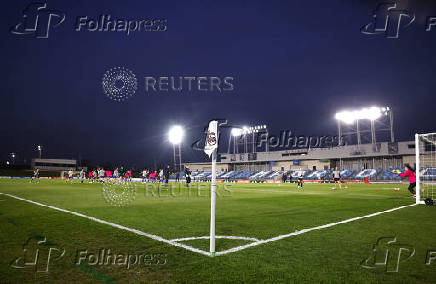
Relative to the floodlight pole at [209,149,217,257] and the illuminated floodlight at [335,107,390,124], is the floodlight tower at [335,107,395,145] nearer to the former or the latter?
the illuminated floodlight at [335,107,390,124]

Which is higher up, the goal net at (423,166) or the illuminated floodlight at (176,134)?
the illuminated floodlight at (176,134)

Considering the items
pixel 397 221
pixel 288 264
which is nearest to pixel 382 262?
pixel 288 264

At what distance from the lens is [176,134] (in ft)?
155

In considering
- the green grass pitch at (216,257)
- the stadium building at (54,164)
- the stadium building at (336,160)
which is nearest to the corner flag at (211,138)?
the green grass pitch at (216,257)

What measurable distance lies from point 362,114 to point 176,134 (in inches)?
1612

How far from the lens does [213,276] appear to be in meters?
4.02

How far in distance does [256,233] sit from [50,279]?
441 cm

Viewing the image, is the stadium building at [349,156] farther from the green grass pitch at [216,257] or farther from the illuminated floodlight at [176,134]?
the green grass pitch at [216,257]

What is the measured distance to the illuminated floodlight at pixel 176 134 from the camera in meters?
46.8

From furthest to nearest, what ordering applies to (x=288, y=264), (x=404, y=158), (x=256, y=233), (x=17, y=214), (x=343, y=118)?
(x=343, y=118), (x=404, y=158), (x=17, y=214), (x=256, y=233), (x=288, y=264)

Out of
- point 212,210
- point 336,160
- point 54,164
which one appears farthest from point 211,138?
point 54,164

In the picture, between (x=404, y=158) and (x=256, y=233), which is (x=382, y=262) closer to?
(x=256, y=233)

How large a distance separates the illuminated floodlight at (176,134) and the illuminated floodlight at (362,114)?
119ft

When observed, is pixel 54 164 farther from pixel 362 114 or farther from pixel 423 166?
pixel 423 166
